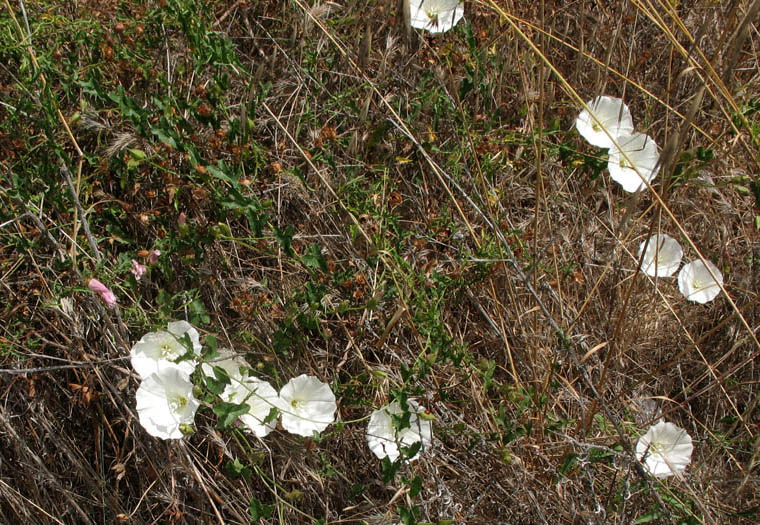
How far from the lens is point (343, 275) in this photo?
1.96 metres

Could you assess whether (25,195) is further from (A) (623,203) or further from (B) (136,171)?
(A) (623,203)

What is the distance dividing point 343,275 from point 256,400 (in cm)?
43

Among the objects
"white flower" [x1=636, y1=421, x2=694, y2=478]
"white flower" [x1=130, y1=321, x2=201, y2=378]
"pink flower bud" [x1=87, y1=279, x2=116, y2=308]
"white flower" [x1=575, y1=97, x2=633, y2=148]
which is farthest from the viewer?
"white flower" [x1=575, y1=97, x2=633, y2=148]

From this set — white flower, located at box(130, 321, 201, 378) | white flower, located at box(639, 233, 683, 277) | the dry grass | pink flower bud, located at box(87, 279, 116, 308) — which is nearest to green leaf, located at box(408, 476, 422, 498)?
the dry grass

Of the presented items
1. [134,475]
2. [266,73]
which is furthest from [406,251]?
[134,475]

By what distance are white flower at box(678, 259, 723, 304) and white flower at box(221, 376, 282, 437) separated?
53.5 inches

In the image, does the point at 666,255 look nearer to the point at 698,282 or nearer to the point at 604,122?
the point at 698,282

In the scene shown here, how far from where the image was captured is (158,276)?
206cm

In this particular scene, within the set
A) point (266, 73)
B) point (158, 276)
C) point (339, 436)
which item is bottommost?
point (339, 436)

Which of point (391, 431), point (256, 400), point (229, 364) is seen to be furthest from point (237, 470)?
point (391, 431)

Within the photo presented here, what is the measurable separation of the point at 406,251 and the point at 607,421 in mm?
804

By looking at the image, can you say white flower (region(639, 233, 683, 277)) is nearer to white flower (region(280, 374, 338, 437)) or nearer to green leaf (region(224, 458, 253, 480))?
white flower (region(280, 374, 338, 437))

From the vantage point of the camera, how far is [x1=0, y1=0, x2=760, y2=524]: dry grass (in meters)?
1.90

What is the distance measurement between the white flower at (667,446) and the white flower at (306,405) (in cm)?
94
